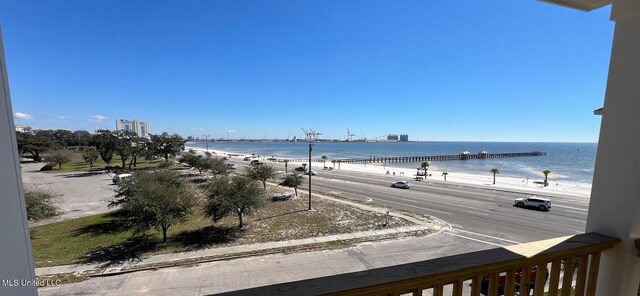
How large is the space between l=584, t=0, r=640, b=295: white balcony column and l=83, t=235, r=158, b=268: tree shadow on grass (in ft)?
45.7

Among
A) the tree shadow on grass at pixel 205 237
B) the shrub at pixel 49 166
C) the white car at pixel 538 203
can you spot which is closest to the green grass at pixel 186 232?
the tree shadow on grass at pixel 205 237

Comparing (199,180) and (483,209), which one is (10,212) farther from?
(199,180)

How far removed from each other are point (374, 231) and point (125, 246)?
12521 mm

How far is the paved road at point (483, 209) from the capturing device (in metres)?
15.2

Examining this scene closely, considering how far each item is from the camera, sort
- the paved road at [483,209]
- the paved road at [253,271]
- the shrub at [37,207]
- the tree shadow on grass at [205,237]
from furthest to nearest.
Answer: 1. the paved road at [483,209]
2. the shrub at [37,207]
3. the tree shadow on grass at [205,237]
4. the paved road at [253,271]

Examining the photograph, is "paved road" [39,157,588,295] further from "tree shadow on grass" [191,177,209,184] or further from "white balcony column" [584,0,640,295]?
"tree shadow on grass" [191,177,209,184]

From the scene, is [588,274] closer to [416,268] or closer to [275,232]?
[416,268]

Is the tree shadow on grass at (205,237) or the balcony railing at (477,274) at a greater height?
the balcony railing at (477,274)

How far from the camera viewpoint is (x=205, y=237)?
45.9 ft

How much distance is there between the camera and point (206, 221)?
16.8m

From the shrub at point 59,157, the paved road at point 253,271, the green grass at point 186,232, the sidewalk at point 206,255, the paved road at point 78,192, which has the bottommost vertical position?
the paved road at point 78,192

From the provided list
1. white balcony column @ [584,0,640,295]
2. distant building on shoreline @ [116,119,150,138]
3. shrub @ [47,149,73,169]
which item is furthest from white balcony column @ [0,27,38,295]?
distant building on shoreline @ [116,119,150,138]

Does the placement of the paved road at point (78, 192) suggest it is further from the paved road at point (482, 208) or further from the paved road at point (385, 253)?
the paved road at point (482, 208)

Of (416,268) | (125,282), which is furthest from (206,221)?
(416,268)
